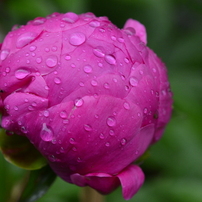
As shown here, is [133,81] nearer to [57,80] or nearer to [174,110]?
[57,80]

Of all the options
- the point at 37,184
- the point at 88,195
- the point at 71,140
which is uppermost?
the point at 71,140

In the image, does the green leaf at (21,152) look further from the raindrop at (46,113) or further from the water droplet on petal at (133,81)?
the water droplet on petal at (133,81)

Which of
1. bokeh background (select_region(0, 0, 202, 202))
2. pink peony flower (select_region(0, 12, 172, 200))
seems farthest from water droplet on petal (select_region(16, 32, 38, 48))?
bokeh background (select_region(0, 0, 202, 202))

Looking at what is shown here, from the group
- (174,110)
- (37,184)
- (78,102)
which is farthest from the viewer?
(174,110)

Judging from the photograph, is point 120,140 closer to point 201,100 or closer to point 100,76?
point 100,76

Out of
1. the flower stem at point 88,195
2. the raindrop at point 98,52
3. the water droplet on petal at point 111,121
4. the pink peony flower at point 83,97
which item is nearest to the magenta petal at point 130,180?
the pink peony flower at point 83,97

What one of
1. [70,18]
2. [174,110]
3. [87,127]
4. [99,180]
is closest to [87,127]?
[87,127]
